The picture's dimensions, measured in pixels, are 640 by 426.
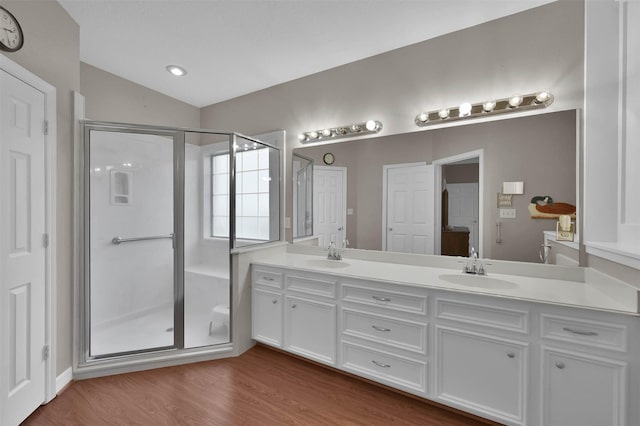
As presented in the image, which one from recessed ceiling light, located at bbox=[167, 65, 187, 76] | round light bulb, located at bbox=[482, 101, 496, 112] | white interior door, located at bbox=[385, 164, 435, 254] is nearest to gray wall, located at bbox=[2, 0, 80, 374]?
recessed ceiling light, located at bbox=[167, 65, 187, 76]

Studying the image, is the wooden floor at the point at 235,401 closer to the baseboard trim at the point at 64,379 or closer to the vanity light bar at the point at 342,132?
the baseboard trim at the point at 64,379

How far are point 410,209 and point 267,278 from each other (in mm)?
1380

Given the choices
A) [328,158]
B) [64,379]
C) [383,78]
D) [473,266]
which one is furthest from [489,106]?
[64,379]

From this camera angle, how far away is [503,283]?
5.93 feet

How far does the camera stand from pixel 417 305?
69.3 inches

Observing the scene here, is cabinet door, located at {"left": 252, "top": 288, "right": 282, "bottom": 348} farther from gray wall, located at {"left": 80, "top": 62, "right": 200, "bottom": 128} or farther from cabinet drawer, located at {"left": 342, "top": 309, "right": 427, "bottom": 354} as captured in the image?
gray wall, located at {"left": 80, "top": 62, "right": 200, "bottom": 128}

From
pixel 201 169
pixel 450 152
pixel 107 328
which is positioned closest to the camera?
pixel 450 152

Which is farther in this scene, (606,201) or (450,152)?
(450,152)

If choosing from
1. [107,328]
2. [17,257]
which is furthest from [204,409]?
[107,328]

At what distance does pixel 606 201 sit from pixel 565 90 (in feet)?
2.50

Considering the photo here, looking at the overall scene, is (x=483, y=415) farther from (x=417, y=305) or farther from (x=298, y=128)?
(x=298, y=128)

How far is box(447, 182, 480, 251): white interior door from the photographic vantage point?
210 cm

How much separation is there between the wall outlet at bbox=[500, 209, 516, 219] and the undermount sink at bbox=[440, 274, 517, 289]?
0.47 m

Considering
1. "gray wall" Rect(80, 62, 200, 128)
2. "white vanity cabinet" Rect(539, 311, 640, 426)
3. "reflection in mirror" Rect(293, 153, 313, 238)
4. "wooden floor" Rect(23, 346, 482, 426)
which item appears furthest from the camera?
"reflection in mirror" Rect(293, 153, 313, 238)
